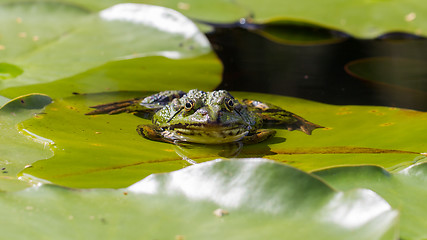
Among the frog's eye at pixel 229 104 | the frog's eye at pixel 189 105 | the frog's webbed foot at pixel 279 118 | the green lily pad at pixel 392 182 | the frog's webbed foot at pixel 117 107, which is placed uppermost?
the green lily pad at pixel 392 182

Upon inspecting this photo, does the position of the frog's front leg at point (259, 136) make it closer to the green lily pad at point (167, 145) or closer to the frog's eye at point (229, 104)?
the green lily pad at point (167, 145)

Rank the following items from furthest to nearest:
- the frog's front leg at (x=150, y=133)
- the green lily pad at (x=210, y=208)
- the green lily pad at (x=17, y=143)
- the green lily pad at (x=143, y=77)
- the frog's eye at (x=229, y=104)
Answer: the green lily pad at (x=143, y=77) < the frog's eye at (x=229, y=104) < the frog's front leg at (x=150, y=133) < the green lily pad at (x=17, y=143) < the green lily pad at (x=210, y=208)

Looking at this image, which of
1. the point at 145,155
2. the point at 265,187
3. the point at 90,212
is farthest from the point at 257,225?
the point at 145,155

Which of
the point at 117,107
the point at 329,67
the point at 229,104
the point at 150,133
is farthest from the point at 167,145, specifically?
the point at 329,67

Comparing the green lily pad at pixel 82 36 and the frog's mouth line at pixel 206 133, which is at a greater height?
the green lily pad at pixel 82 36

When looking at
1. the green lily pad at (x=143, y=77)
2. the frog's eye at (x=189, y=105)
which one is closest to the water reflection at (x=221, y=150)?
the frog's eye at (x=189, y=105)

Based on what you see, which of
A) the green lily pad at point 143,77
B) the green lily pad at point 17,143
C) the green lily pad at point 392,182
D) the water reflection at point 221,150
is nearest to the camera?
the green lily pad at point 392,182

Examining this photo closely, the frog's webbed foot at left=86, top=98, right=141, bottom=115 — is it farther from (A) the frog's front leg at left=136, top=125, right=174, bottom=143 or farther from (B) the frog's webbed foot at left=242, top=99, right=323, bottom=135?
(B) the frog's webbed foot at left=242, top=99, right=323, bottom=135

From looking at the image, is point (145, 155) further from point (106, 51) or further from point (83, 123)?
point (106, 51)
